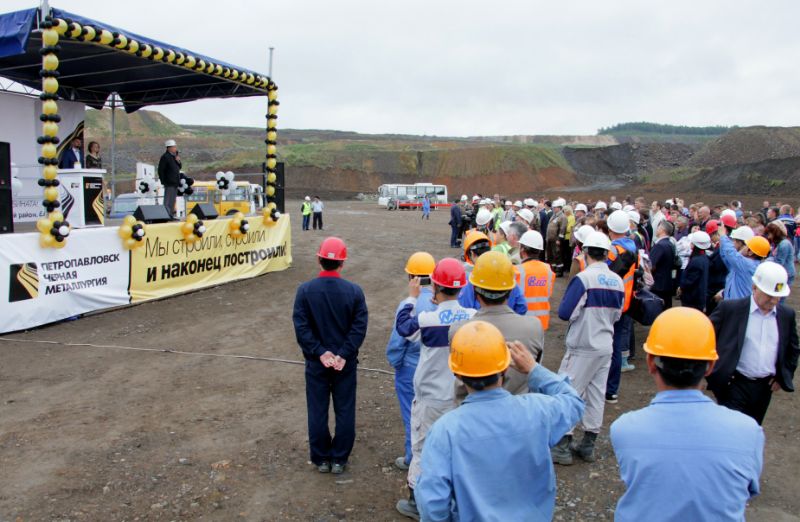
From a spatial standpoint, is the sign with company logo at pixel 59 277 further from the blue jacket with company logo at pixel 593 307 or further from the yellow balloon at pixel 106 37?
the blue jacket with company logo at pixel 593 307

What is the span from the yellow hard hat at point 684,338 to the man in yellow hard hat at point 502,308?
3.45 ft

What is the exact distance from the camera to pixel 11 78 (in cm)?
1552

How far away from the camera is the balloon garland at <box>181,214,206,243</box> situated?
12.2 m

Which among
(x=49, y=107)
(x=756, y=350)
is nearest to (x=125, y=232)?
(x=49, y=107)

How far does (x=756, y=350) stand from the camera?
4270mm

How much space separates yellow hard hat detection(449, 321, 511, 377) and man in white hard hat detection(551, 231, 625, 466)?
112 inches

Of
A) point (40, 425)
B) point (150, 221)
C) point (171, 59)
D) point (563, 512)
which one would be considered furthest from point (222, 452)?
point (171, 59)

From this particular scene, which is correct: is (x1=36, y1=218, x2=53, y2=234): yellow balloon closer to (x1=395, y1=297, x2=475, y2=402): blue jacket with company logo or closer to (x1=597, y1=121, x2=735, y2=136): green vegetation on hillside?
(x1=395, y1=297, x2=475, y2=402): blue jacket with company logo

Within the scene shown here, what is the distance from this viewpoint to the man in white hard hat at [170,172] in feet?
43.7

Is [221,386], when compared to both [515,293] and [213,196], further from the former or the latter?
[213,196]

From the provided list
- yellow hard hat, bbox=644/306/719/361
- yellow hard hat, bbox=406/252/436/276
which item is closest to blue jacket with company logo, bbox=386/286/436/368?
yellow hard hat, bbox=406/252/436/276

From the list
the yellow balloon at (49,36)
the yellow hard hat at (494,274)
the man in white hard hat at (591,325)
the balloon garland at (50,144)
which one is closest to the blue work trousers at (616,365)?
the man in white hard hat at (591,325)

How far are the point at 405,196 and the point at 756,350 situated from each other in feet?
147

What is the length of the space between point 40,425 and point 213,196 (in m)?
19.6
